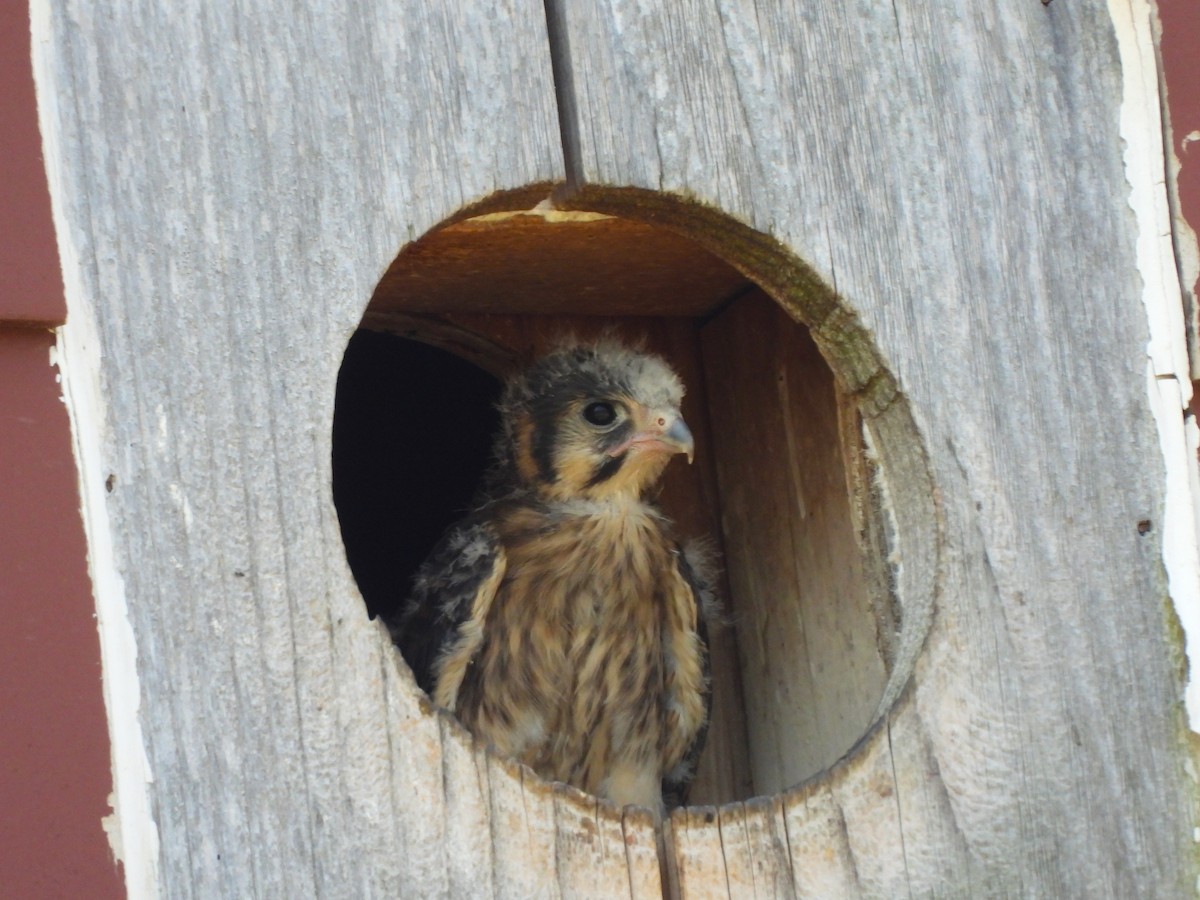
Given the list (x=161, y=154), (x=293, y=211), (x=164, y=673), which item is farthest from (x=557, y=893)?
(x=161, y=154)

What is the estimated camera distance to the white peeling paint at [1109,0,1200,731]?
2.33 m

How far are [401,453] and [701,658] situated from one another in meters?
1.67

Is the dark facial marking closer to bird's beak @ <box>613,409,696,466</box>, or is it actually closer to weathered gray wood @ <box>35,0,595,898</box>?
bird's beak @ <box>613,409,696,466</box>

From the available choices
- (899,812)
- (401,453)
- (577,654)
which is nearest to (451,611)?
(577,654)

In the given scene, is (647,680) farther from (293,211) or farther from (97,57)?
(97,57)

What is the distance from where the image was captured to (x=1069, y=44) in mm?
2449

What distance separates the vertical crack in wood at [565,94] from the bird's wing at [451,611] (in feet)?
Result: 3.45

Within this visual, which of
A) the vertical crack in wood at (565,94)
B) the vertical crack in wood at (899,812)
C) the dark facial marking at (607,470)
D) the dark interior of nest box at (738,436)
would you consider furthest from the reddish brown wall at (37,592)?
the dark facial marking at (607,470)

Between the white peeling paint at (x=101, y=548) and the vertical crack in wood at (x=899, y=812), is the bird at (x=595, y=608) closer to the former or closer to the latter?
the vertical crack in wood at (x=899, y=812)

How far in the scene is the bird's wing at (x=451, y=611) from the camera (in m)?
2.96

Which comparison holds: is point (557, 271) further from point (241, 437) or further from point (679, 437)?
point (241, 437)

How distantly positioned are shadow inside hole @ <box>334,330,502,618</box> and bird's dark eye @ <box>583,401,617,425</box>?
922 millimetres

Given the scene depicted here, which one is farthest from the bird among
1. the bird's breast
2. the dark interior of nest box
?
the dark interior of nest box

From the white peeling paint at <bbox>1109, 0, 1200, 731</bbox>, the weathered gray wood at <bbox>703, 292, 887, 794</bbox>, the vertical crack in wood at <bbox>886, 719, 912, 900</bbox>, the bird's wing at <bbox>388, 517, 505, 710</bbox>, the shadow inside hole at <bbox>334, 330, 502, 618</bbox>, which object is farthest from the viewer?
the shadow inside hole at <bbox>334, 330, 502, 618</bbox>
